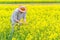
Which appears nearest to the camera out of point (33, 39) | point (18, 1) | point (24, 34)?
point (33, 39)

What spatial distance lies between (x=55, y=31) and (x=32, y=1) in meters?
19.5

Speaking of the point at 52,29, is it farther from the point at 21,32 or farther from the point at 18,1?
the point at 18,1

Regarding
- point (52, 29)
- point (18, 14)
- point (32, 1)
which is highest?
point (18, 14)

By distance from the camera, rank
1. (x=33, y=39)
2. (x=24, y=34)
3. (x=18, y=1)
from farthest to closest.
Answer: (x=18, y=1) < (x=24, y=34) < (x=33, y=39)

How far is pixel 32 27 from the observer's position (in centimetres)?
1382

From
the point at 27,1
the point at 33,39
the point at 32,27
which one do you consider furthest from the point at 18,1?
the point at 33,39

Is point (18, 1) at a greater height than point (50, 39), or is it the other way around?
point (50, 39)

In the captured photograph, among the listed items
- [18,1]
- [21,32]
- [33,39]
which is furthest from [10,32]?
[18,1]

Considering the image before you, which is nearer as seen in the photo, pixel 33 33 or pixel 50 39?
pixel 50 39

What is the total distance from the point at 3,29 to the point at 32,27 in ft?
4.87

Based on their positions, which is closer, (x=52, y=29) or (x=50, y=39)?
(x=50, y=39)

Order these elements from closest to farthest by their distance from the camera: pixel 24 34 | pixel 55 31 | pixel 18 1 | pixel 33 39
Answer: pixel 33 39
pixel 24 34
pixel 55 31
pixel 18 1

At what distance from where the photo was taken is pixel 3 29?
12906mm

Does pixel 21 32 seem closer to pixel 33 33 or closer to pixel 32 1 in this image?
pixel 33 33
